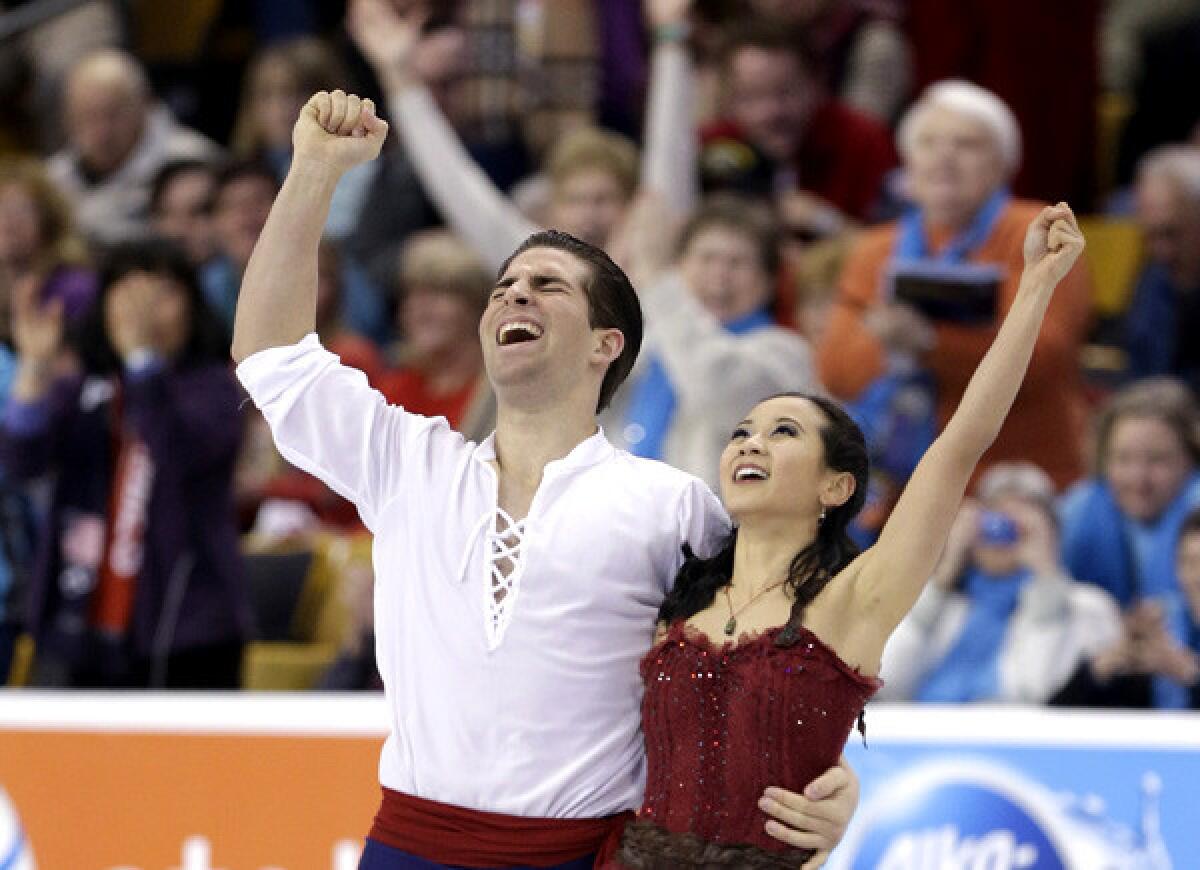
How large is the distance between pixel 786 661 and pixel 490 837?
0.54 metres

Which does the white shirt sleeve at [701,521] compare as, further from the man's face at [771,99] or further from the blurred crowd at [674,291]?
the man's face at [771,99]

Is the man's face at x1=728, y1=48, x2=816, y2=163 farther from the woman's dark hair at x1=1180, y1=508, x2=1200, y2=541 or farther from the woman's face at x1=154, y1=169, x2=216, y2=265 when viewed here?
the woman's dark hair at x1=1180, y1=508, x2=1200, y2=541

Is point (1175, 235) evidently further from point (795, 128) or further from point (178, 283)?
point (178, 283)

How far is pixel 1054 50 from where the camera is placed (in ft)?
26.5

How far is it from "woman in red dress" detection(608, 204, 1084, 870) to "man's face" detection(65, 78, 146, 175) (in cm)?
546

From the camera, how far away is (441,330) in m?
7.18

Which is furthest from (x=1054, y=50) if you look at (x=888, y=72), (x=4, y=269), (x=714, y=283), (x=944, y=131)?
(x=4, y=269)

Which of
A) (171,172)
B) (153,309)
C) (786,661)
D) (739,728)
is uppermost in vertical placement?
(171,172)

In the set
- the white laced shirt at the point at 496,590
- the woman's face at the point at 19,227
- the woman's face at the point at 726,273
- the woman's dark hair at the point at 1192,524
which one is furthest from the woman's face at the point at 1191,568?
the woman's face at the point at 19,227

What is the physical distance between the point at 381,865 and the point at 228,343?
3.10 meters

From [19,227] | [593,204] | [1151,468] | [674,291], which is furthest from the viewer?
[19,227]

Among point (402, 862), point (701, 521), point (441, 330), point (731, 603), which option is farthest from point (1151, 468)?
point (402, 862)

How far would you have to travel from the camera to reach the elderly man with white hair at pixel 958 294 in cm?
632

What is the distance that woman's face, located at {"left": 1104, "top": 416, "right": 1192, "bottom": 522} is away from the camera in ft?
20.0
